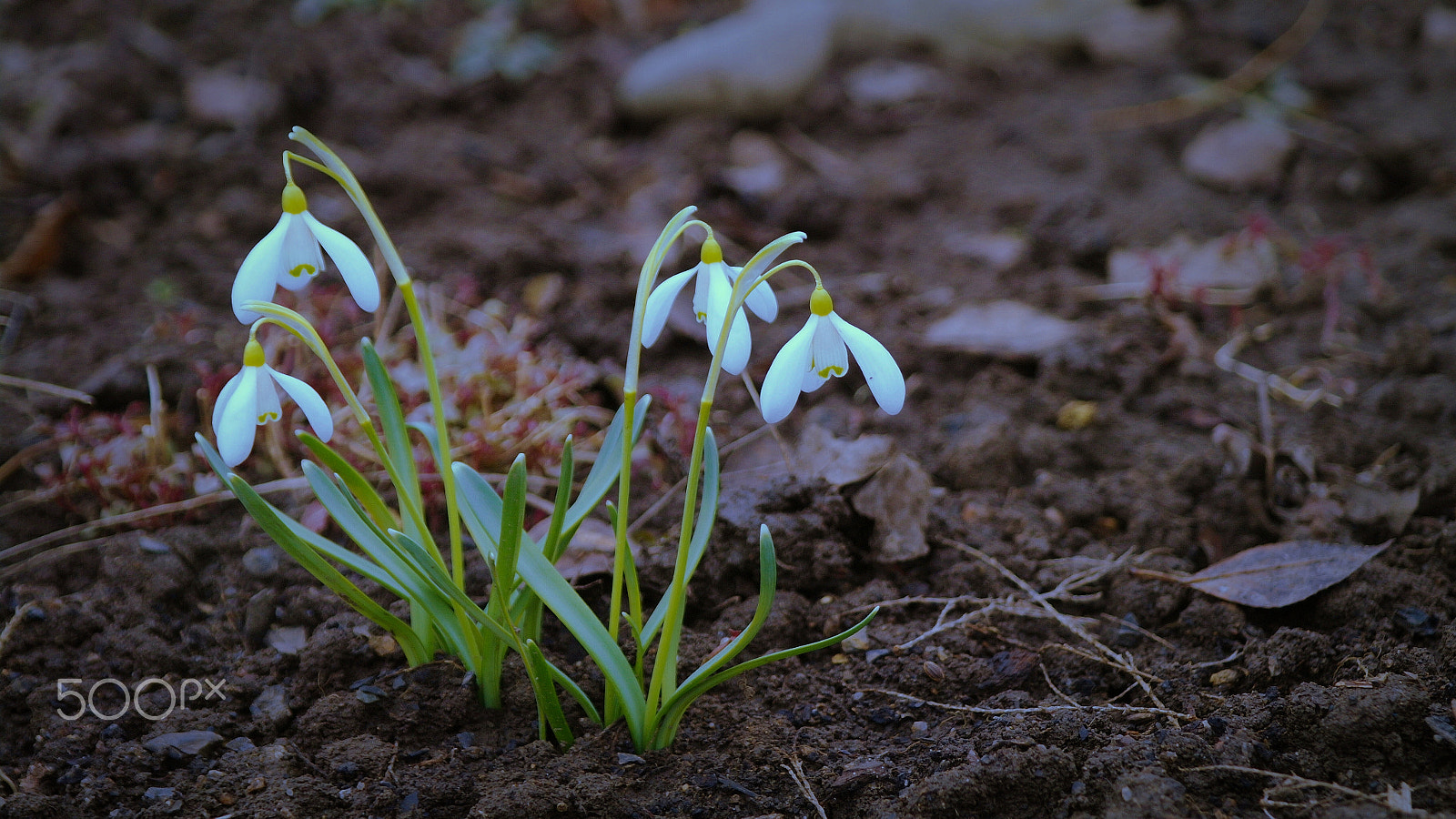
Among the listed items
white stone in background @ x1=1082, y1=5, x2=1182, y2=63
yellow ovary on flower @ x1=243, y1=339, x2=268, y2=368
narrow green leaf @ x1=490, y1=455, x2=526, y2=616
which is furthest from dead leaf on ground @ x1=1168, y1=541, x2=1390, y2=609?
white stone in background @ x1=1082, y1=5, x2=1182, y2=63

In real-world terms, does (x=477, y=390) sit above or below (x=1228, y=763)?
above

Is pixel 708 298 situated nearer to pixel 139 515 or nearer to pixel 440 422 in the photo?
pixel 440 422

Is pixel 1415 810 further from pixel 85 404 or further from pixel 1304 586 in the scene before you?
pixel 85 404

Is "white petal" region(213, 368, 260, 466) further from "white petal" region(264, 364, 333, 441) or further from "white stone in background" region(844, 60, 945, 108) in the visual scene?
"white stone in background" region(844, 60, 945, 108)

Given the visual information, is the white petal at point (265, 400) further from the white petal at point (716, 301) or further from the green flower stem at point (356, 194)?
the white petal at point (716, 301)

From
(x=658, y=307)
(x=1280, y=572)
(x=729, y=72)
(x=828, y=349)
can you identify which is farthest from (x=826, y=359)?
(x=729, y=72)

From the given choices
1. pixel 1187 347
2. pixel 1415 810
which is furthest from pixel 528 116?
pixel 1415 810
